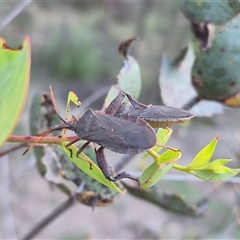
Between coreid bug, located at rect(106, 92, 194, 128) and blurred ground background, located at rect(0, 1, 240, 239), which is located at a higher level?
coreid bug, located at rect(106, 92, 194, 128)

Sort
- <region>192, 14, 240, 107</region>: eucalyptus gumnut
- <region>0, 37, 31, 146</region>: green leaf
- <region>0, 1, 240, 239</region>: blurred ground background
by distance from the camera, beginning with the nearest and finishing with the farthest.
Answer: <region>0, 37, 31, 146</region>: green leaf
<region>192, 14, 240, 107</region>: eucalyptus gumnut
<region>0, 1, 240, 239</region>: blurred ground background

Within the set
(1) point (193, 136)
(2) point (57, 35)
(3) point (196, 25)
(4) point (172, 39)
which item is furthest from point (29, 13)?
(3) point (196, 25)

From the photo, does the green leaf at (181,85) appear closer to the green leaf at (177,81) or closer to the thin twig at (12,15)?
the green leaf at (177,81)

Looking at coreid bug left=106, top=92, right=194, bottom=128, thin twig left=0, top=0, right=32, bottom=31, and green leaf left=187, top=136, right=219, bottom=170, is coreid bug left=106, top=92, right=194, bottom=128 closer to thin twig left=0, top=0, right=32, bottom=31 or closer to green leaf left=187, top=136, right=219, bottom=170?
green leaf left=187, top=136, right=219, bottom=170

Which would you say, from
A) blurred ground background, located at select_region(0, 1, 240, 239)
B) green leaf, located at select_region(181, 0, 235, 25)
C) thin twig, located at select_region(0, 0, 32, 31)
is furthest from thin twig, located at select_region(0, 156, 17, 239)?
green leaf, located at select_region(181, 0, 235, 25)

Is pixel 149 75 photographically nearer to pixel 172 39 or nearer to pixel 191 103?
pixel 172 39

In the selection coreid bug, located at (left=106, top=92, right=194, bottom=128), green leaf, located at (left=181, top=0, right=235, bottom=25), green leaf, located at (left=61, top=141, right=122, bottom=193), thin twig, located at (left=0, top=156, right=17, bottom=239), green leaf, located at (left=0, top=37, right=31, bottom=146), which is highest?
green leaf, located at (left=0, top=37, right=31, bottom=146)
